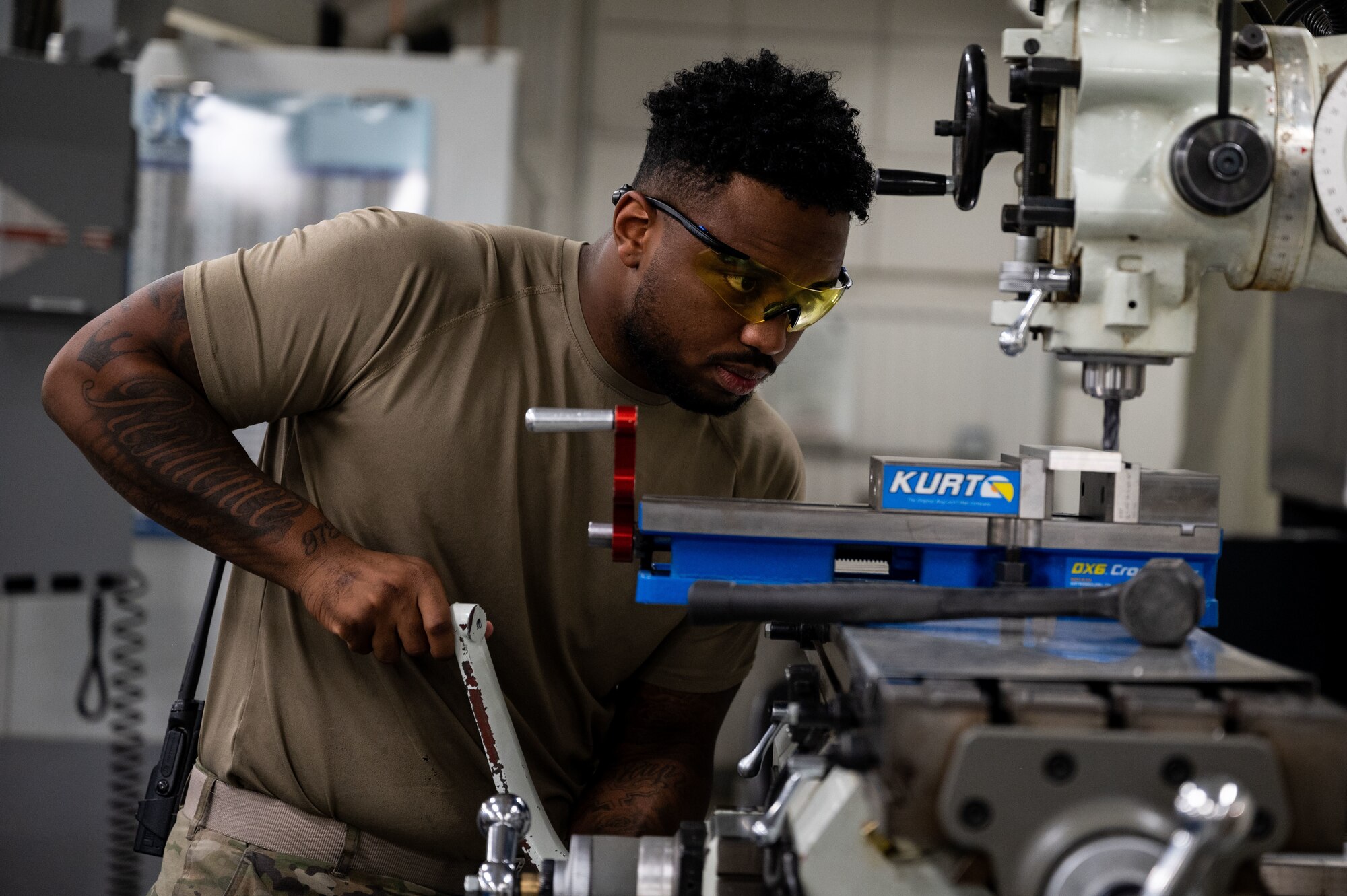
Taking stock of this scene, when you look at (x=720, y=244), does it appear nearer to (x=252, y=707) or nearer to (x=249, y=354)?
(x=249, y=354)

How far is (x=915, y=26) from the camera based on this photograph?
5145mm

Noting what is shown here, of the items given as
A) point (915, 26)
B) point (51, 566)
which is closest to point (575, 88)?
point (915, 26)

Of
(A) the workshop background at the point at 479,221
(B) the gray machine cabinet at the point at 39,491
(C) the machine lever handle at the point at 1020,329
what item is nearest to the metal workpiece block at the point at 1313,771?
(C) the machine lever handle at the point at 1020,329

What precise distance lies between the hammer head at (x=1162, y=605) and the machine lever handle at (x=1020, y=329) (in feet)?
0.86

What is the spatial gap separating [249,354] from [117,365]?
13 centimetres

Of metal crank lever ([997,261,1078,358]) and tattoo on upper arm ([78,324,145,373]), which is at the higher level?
metal crank lever ([997,261,1078,358])

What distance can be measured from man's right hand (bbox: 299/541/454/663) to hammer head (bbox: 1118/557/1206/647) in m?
0.57

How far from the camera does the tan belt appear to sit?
125cm

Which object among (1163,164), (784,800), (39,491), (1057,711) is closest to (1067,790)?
(1057,711)

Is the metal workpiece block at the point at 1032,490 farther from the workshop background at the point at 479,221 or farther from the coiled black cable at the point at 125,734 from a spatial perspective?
the coiled black cable at the point at 125,734

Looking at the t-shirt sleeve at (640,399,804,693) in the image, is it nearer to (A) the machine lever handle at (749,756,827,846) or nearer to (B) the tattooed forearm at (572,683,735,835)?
(B) the tattooed forearm at (572,683,735,835)

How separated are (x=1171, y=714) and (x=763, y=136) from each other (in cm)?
80

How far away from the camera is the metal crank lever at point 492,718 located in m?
1.02

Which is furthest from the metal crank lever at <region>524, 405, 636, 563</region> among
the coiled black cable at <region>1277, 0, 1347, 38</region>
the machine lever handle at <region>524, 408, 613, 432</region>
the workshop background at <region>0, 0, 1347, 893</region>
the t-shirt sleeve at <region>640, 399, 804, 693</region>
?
the workshop background at <region>0, 0, 1347, 893</region>
